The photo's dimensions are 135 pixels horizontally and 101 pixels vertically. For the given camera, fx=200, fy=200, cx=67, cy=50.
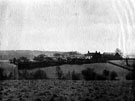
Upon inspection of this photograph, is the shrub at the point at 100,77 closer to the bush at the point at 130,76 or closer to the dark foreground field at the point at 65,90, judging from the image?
the dark foreground field at the point at 65,90

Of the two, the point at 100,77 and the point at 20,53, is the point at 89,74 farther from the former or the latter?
the point at 20,53

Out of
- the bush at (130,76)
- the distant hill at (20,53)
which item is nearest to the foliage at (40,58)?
the distant hill at (20,53)

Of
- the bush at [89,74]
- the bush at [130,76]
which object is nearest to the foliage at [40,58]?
the bush at [89,74]

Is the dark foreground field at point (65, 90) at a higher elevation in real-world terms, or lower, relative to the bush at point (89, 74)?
lower

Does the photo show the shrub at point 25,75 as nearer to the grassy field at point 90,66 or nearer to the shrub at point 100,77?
the grassy field at point 90,66

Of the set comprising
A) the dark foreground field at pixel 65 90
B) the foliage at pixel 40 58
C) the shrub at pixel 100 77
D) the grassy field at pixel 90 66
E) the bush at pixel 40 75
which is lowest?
the dark foreground field at pixel 65 90

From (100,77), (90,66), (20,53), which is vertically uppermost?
(20,53)

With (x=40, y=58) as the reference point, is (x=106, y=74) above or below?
below

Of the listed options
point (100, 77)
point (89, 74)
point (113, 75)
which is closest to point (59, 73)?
point (89, 74)

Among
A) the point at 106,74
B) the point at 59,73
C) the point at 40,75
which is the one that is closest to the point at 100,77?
the point at 106,74
